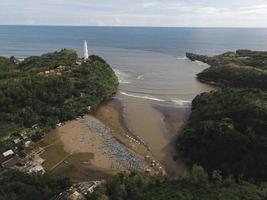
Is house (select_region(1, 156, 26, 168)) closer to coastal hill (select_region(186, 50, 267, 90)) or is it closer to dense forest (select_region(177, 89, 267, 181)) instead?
dense forest (select_region(177, 89, 267, 181))

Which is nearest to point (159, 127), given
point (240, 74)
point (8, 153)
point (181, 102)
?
point (181, 102)

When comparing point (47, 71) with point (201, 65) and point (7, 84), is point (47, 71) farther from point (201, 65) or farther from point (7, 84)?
point (201, 65)

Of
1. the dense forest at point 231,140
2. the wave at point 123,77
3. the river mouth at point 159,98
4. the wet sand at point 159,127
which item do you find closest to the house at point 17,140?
the river mouth at point 159,98

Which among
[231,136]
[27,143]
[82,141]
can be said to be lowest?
[82,141]

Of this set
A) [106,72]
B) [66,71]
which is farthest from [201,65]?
[66,71]

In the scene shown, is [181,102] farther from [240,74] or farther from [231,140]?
[231,140]
